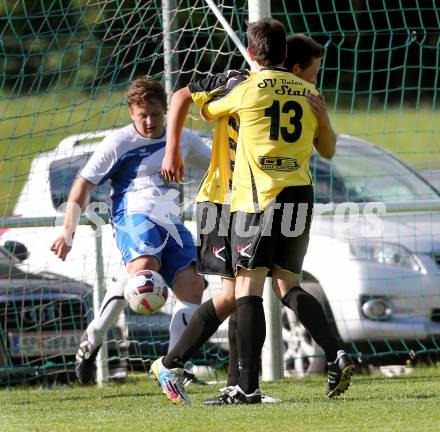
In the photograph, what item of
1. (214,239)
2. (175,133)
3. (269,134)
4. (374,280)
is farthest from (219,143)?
(374,280)

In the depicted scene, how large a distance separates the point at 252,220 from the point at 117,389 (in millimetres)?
2238

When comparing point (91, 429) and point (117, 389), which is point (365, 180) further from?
point (91, 429)

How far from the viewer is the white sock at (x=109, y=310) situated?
682 cm

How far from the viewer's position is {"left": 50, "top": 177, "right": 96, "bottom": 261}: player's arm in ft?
A: 20.6

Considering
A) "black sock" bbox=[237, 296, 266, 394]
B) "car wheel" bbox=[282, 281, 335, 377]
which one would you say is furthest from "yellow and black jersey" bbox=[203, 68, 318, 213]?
"car wheel" bbox=[282, 281, 335, 377]

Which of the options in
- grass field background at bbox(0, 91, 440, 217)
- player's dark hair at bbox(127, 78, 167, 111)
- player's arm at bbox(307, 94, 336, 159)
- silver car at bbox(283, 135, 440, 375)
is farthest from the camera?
grass field background at bbox(0, 91, 440, 217)

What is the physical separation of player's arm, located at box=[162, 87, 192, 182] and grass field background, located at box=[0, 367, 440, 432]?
1146 millimetres

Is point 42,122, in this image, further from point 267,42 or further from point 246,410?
point 246,410

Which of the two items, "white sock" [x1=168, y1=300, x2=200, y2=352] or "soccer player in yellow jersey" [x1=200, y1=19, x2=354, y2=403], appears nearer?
"soccer player in yellow jersey" [x1=200, y1=19, x2=354, y2=403]

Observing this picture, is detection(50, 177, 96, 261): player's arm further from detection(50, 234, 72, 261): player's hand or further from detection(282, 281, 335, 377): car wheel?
detection(282, 281, 335, 377): car wheel

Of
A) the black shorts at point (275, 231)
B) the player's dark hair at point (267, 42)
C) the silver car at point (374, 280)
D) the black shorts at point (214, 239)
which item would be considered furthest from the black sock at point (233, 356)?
the silver car at point (374, 280)

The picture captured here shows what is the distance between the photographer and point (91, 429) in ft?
15.8

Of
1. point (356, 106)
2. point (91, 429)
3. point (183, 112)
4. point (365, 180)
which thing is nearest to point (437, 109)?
point (356, 106)

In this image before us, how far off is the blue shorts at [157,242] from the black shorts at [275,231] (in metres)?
1.24
